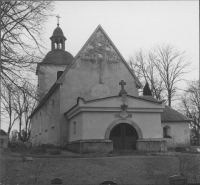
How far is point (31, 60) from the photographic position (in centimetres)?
1386

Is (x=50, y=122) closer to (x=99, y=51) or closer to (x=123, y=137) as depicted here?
(x=99, y=51)

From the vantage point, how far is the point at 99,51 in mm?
26109

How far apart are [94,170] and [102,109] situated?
721 cm

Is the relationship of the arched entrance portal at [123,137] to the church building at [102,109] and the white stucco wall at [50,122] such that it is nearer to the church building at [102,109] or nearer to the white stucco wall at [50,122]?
the church building at [102,109]

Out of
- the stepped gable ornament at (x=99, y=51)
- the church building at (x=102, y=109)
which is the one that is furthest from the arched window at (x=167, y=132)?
the stepped gable ornament at (x=99, y=51)

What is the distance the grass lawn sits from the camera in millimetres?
12620

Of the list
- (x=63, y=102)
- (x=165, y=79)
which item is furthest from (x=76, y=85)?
(x=165, y=79)

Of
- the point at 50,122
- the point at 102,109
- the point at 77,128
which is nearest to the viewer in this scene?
the point at 102,109

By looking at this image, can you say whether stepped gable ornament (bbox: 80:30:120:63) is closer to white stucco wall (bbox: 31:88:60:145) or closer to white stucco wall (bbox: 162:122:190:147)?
white stucco wall (bbox: 31:88:60:145)

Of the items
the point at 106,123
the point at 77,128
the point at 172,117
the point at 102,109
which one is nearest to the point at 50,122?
the point at 77,128

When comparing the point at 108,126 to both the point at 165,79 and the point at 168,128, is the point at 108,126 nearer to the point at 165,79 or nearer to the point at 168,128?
the point at 168,128

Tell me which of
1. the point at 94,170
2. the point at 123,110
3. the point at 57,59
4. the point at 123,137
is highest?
the point at 57,59

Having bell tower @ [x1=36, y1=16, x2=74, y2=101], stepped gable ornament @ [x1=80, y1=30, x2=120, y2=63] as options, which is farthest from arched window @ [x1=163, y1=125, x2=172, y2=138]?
bell tower @ [x1=36, y1=16, x2=74, y2=101]

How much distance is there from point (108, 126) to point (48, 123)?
1027cm
